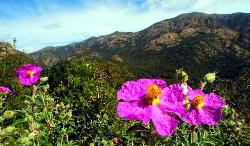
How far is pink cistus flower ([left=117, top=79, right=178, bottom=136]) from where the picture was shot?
197 cm

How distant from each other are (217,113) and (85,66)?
14.1 metres

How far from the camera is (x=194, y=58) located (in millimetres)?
151000

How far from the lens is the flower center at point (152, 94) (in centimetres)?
213

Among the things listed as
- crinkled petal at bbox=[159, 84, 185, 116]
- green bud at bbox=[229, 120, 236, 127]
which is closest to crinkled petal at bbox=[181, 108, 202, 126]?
crinkled petal at bbox=[159, 84, 185, 116]

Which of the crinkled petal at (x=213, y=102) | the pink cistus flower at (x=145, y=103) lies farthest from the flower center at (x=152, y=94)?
the crinkled petal at (x=213, y=102)

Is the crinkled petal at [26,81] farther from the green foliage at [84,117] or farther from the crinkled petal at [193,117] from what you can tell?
the crinkled petal at [193,117]

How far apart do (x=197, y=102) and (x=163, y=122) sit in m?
0.53

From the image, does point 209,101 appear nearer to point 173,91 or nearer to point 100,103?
point 173,91

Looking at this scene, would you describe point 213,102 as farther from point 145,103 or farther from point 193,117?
point 145,103

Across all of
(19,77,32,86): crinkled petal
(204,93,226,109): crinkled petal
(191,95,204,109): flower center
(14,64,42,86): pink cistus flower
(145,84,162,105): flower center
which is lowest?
(19,77,32,86): crinkled petal

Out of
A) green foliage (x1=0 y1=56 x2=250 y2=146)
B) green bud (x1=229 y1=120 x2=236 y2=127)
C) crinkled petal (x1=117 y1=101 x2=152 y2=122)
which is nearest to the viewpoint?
crinkled petal (x1=117 y1=101 x2=152 y2=122)

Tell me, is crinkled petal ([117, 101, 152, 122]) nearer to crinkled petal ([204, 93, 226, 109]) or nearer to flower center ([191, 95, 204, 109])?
flower center ([191, 95, 204, 109])

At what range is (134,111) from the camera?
6.72 ft

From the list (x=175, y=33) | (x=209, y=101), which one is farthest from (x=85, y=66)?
(x=175, y=33)
